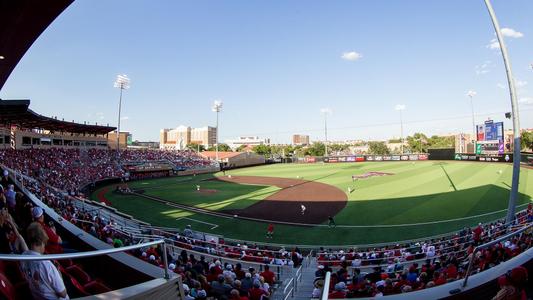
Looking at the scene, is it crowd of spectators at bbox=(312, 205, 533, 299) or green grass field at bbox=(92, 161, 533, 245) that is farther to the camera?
green grass field at bbox=(92, 161, 533, 245)

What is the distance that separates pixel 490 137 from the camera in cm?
4375

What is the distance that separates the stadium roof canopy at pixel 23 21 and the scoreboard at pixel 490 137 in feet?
171

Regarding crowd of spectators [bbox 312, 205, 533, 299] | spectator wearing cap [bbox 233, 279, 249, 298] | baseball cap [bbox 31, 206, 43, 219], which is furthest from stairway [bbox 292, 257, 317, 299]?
baseball cap [bbox 31, 206, 43, 219]

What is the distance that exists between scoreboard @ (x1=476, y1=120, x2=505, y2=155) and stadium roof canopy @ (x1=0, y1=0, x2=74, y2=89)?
5214cm

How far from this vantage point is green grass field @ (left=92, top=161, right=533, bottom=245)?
18.7 metres

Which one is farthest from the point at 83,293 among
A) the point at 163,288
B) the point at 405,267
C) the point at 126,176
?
the point at 126,176

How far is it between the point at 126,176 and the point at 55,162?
9702mm

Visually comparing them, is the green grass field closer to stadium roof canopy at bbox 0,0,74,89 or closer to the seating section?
the seating section

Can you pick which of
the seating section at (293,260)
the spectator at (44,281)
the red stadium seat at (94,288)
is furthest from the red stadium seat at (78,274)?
the spectator at (44,281)

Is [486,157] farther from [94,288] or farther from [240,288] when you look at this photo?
[94,288]

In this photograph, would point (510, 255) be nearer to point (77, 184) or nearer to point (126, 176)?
point (77, 184)

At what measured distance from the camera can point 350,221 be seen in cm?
2125

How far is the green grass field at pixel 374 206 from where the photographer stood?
18.7 m

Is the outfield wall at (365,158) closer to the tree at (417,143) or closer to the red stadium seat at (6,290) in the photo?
the tree at (417,143)
